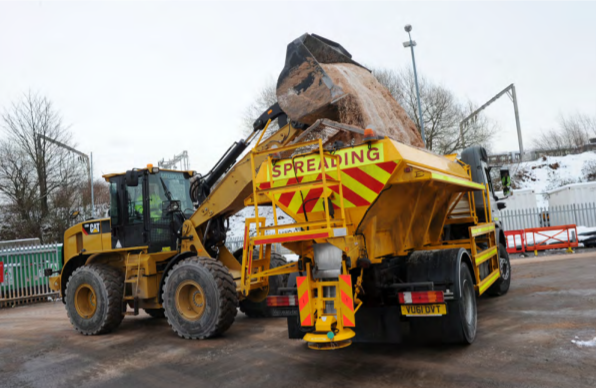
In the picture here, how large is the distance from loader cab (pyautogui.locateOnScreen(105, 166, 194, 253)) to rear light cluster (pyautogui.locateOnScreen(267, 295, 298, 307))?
3.28 m

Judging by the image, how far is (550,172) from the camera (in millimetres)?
37906

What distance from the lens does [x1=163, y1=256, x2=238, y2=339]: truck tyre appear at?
688cm

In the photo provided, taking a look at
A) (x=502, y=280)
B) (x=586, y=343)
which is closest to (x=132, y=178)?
(x=586, y=343)

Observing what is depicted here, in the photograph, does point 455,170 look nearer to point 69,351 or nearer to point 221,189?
point 221,189

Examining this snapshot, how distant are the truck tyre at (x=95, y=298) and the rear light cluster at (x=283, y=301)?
12.1ft

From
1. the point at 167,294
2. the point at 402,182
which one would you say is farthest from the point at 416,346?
the point at 167,294

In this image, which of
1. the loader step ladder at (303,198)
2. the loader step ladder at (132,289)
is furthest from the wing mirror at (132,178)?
the loader step ladder at (303,198)

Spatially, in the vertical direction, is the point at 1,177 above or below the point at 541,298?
above

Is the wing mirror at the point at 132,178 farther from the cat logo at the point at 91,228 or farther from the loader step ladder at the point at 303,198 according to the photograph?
the loader step ladder at the point at 303,198

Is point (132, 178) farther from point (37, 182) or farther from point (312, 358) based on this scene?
point (37, 182)

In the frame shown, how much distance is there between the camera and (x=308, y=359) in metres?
5.66

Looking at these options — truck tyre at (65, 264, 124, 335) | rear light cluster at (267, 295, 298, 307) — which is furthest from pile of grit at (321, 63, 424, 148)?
truck tyre at (65, 264, 124, 335)

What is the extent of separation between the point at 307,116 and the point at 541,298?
550cm

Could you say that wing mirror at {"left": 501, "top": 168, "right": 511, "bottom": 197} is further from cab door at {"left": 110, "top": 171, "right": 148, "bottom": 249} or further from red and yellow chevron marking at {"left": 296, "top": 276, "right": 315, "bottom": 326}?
cab door at {"left": 110, "top": 171, "right": 148, "bottom": 249}
